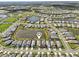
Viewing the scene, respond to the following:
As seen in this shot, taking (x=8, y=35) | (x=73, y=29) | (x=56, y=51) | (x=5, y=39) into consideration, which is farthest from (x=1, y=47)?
(x=73, y=29)

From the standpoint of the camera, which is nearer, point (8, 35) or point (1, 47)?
point (1, 47)

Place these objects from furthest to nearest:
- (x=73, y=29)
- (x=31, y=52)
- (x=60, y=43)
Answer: (x=73, y=29)
(x=60, y=43)
(x=31, y=52)

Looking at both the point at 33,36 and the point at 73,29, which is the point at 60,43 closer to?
the point at 33,36

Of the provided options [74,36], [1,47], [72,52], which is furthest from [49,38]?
[1,47]

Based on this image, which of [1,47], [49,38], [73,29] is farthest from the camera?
[73,29]

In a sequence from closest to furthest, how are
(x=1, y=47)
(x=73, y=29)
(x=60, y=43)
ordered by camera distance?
(x=1, y=47) → (x=60, y=43) → (x=73, y=29)

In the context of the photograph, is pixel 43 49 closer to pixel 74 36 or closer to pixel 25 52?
pixel 25 52

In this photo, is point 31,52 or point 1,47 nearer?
point 31,52

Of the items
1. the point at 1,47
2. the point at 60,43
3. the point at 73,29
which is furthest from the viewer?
the point at 73,29
